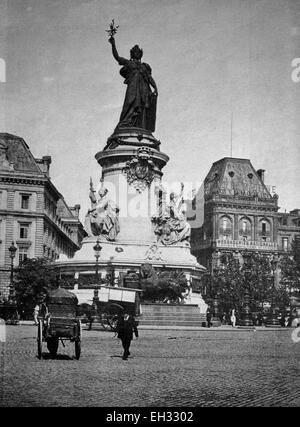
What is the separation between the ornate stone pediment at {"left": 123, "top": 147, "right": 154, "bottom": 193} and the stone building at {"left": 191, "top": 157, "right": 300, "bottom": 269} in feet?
168

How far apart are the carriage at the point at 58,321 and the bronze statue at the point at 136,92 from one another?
3388 cm

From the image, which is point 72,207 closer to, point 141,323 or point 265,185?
point 265,185

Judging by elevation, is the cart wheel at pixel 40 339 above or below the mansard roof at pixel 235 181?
below

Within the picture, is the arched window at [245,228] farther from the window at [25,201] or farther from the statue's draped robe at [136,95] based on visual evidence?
the statue's draped robe at [136,95]

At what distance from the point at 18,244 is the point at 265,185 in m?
52.8

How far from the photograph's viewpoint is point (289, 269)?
216 feet

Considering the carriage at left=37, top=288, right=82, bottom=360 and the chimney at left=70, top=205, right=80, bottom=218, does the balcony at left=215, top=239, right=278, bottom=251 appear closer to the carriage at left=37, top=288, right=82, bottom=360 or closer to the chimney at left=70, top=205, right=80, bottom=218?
the chimney at left=70, top=205, right=80, bottom=218

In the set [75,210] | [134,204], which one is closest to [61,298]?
[134,204]

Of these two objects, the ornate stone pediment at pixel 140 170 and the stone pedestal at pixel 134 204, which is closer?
the stone pedestal at pixel 134 204

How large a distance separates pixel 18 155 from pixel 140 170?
3151cm

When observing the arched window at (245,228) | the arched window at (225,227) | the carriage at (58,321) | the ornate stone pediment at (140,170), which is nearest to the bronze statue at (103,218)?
the ornate stone pediment at (140,170)

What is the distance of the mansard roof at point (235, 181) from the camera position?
108 metres

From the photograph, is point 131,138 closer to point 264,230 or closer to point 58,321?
point 58,321
